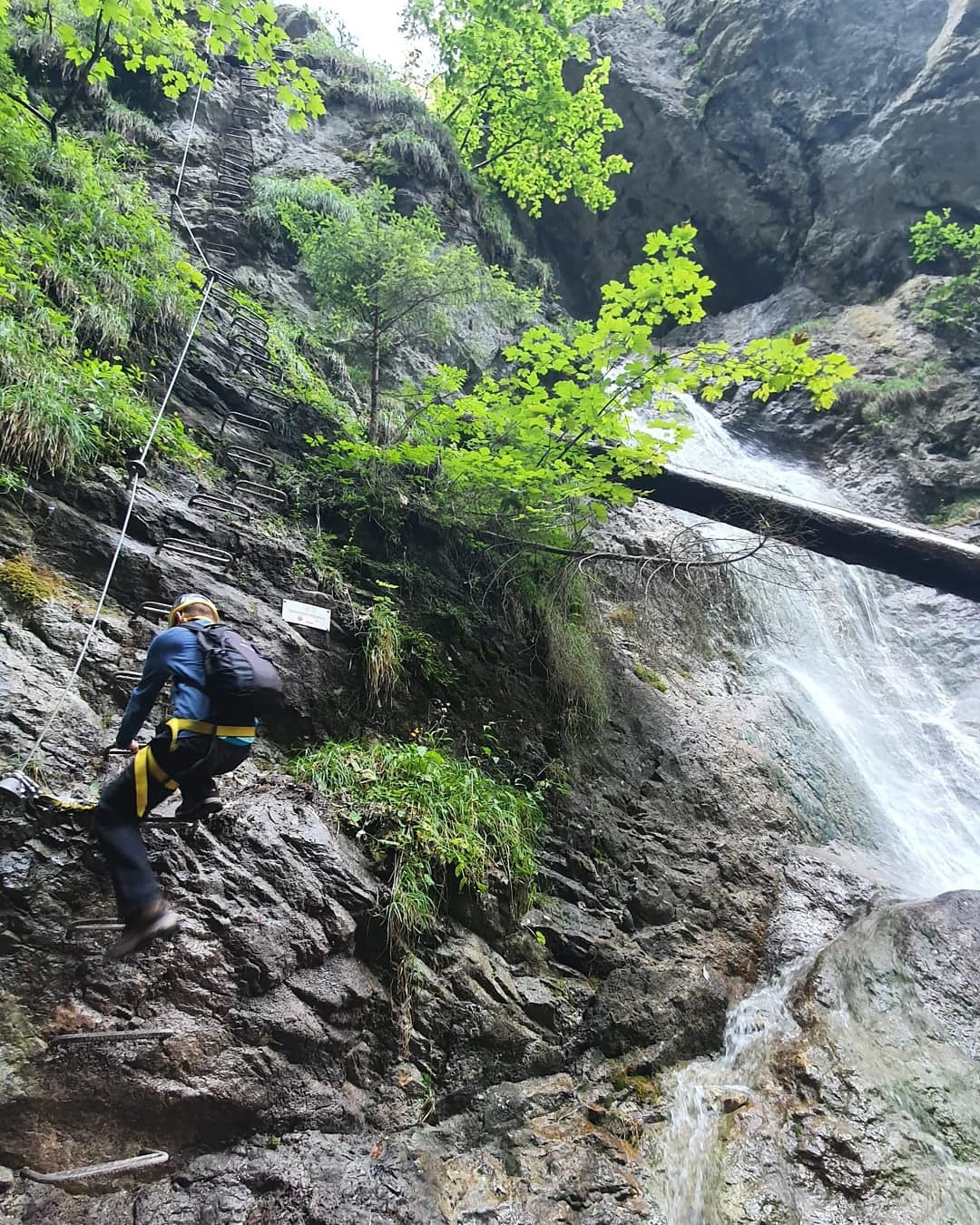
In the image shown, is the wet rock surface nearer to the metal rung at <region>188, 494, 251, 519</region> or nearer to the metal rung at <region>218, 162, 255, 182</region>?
the metal rung at <region>188, 494, 251, 519</region>

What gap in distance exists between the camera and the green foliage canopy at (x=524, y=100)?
13969 millimetres

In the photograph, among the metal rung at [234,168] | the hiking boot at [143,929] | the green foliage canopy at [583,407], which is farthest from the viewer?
the metal rung at [234,168]

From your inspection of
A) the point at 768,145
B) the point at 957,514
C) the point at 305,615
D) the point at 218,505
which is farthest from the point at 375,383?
the point at 768,145

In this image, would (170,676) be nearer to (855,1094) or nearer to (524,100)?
(855,1094)

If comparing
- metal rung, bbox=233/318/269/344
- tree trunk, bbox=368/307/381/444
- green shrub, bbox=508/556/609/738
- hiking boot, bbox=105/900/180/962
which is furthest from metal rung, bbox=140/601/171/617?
metal rung, bbox=233/318/269/344

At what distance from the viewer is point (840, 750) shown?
8.30 meters

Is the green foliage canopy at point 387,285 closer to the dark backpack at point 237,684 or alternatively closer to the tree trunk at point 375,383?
the tree trunk at point 375,383

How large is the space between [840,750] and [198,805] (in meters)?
7.70

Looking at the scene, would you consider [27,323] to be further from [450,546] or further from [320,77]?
[320,77]

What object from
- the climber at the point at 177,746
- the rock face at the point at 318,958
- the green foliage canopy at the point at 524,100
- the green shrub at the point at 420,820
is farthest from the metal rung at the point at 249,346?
the green foliage canopy at the point at 524,100

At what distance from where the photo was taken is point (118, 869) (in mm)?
2859

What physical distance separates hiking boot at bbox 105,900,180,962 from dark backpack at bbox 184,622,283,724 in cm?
83

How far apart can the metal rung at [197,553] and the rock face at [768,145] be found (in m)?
16.5

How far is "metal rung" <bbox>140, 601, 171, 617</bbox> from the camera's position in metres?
4.45
